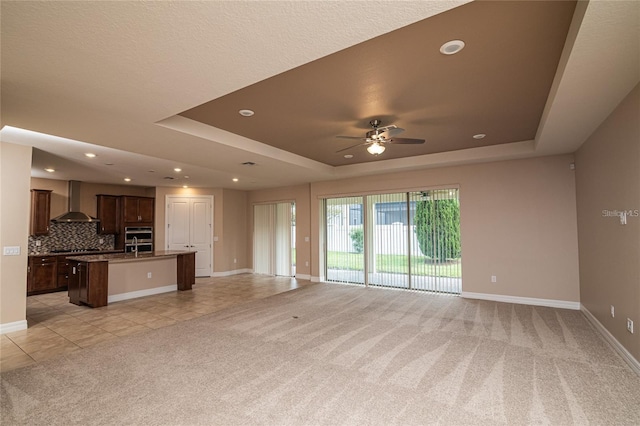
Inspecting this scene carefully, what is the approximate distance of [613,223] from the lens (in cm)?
344

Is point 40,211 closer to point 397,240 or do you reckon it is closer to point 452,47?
point 397,240

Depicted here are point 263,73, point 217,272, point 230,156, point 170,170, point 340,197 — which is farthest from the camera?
point 217,272

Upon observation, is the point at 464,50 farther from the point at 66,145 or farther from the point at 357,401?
the point at 66,145

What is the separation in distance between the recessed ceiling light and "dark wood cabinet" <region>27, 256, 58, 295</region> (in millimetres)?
8785

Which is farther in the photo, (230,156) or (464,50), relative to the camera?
(230,156)

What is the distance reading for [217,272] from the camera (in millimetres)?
9047

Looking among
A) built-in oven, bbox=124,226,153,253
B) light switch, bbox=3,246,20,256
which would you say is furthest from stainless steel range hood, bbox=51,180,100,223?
light switch, bbox=3,246,20,256

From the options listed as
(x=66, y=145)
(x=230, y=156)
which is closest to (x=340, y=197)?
(x=230, y=156)

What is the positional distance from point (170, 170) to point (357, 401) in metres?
5.98

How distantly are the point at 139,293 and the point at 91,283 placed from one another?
1050mm

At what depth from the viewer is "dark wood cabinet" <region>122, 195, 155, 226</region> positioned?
833 cm

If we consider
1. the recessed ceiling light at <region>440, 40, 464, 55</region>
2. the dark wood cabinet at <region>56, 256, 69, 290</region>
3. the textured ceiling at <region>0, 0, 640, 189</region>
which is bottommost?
the dark wood cabinet at <region>56, 256, 69, 290</region>

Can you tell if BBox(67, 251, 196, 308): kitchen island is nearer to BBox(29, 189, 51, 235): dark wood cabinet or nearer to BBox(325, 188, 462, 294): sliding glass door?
BBox(29, 189, 51, 235): dark wood cabinet

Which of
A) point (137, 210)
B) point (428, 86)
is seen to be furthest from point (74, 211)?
point (428, 86)
